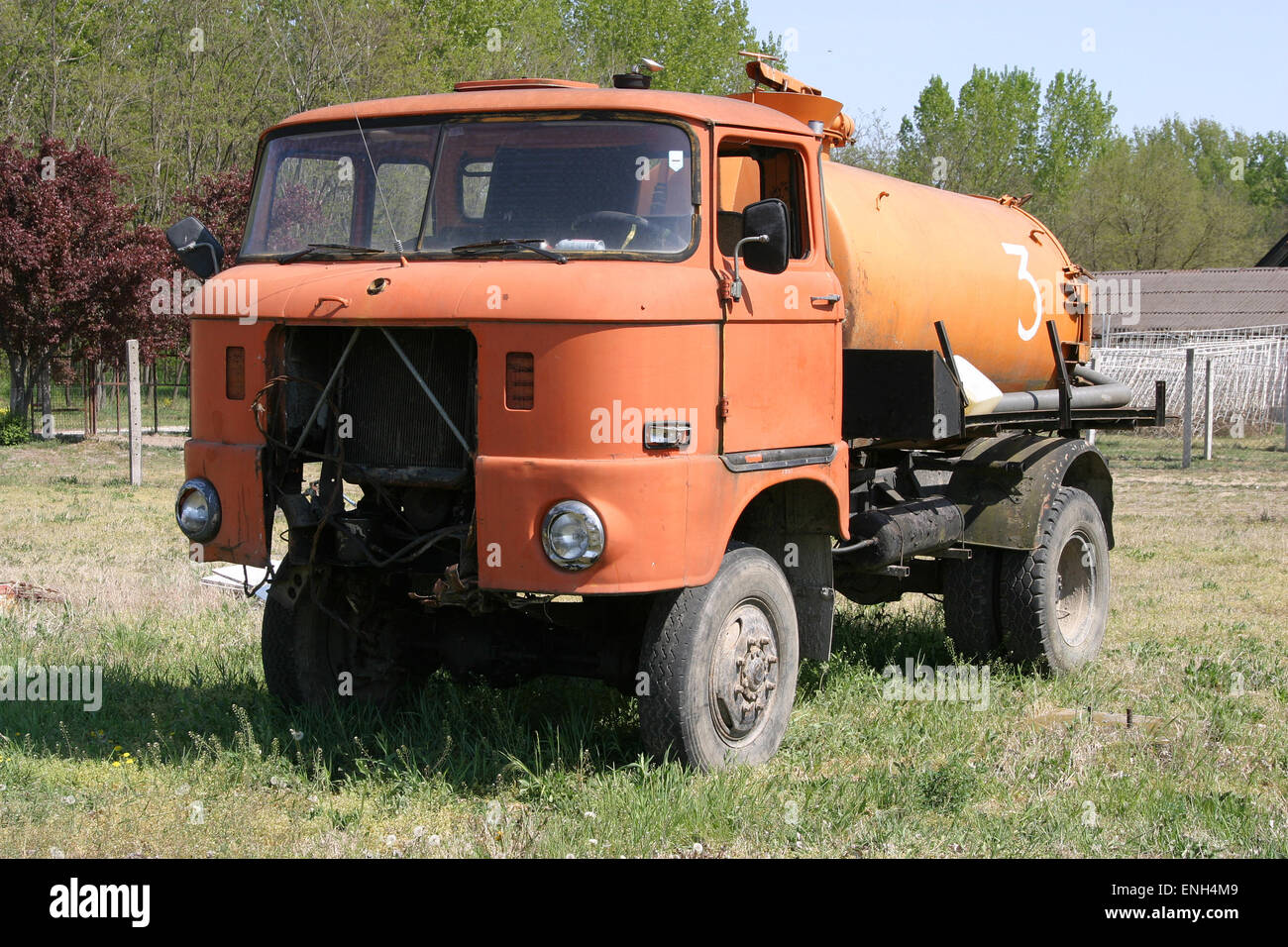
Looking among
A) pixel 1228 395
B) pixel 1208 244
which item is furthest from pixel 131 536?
pixel 1208 244

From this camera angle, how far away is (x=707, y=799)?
17.9ft

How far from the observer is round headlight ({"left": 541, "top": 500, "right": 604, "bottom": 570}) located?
5133mm

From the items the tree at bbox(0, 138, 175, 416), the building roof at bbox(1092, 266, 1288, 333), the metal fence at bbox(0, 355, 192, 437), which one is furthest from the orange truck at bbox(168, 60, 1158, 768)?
the building roof at bbox(1092, 266, 1288, 333)

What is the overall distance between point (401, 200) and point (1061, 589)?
528cm

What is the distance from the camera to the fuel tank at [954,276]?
7078 millimetres

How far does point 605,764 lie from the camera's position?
605cm

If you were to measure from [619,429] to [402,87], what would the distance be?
30.6 meters

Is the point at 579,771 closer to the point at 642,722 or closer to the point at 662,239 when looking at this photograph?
the point at 642,722

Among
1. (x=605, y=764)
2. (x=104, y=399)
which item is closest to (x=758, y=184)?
(x=605, y=764)

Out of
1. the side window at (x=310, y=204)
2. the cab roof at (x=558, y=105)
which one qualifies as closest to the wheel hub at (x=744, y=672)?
the cab roof at (x=558, y=105)

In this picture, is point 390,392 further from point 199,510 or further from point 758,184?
point 758,184

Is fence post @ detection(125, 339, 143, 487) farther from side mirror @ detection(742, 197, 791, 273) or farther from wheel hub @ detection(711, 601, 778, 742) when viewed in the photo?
side mirror @ detection(742, 197, 791, 273)

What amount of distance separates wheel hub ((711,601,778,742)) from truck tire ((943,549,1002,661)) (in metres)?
2.53

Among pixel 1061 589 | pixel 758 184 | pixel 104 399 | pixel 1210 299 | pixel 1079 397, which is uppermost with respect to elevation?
pixel 1210 299
